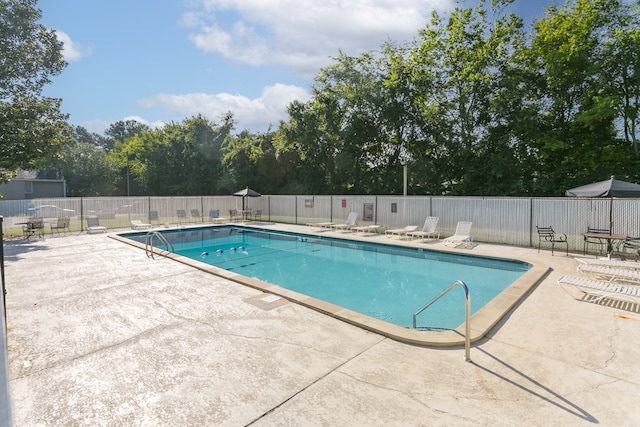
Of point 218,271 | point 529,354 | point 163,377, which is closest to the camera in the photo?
point 163,377

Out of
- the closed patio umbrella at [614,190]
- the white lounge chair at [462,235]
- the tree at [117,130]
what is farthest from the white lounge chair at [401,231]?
the tree at [117,130]

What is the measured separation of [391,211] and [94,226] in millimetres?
12594

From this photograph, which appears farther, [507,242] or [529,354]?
[507,242]

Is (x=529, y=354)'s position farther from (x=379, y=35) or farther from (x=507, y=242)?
(x=379, y=35)

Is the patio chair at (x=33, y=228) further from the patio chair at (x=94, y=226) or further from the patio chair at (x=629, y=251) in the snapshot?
the patio chair at (x=629, y=251)

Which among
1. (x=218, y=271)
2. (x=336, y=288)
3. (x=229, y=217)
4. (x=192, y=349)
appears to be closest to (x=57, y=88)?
(x=229, y=217)

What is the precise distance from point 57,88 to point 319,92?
49.1 feet

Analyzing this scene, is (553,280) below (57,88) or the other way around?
below

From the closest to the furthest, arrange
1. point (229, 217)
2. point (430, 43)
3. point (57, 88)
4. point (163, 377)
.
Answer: point (163, 377)
point (57, 88)
point (229, 217)
point (430, 43)

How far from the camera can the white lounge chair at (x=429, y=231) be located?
12.1 meters

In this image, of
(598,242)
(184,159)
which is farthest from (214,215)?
(184,159)

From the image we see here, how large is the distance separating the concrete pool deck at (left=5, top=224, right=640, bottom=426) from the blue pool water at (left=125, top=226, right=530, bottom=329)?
1.73 meters

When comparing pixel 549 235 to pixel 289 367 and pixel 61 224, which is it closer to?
pixel 289 367

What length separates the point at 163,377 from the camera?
125 inches
